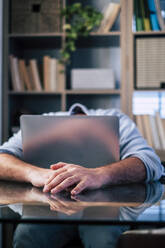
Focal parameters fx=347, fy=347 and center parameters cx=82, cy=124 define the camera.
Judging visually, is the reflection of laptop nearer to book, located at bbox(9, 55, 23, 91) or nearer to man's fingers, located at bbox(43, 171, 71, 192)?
man's fingers, located at bbox(43, 171, 71, 192)

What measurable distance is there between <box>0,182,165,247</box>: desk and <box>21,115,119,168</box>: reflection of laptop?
141 millimetres

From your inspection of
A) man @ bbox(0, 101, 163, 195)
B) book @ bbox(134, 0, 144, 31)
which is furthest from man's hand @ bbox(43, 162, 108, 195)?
book @ bbox(134, 0, 144, 31)

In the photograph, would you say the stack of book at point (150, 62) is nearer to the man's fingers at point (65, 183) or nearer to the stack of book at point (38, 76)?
the stack of book at point (38, 76)

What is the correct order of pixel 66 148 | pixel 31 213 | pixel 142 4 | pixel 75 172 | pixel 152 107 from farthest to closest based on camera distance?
pixel 152 107 → pixel 142 4 → pixel 66 148 → pixel 75 172 → pixel 31 213

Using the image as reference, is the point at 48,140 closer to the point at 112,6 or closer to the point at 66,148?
the point at 66,148

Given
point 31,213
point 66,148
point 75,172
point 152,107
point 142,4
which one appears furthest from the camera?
point 152,107

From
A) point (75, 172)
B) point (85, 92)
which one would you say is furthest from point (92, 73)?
point (75, 172)

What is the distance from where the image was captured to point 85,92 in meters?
2.71

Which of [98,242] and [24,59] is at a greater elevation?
[24,59]

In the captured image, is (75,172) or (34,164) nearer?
(75,172)

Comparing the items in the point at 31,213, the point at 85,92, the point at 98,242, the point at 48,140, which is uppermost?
the point at 85,92

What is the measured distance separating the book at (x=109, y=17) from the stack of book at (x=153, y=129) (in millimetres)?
736

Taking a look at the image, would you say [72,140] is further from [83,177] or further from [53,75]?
[53,75]

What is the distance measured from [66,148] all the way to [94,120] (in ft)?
0.45
